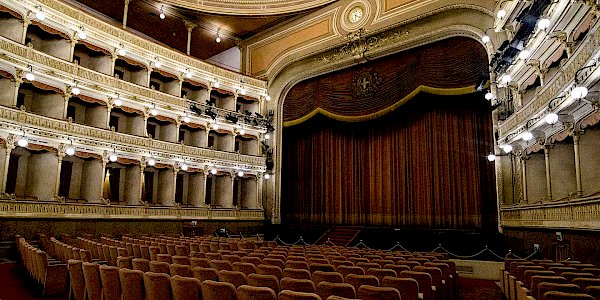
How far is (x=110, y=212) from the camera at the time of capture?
14.9 metres

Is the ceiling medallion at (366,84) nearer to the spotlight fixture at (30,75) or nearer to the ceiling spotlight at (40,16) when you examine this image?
the ceiling spotlight at (40,16)

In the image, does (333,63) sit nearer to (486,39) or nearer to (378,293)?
(486,39)

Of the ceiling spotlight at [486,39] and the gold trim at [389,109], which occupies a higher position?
the ceiling spotlight at [486,39]

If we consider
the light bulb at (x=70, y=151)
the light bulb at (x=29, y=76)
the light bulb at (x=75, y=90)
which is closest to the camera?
the light bulb at (x=29, y=76)

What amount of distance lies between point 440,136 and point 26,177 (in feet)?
50.0

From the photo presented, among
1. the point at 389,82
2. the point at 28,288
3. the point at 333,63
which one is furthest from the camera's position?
the point at 333,63

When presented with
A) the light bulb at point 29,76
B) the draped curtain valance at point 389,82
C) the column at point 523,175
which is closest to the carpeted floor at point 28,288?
the column at point 523,175

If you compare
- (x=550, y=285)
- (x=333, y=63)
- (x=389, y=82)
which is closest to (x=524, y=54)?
(x=389, y=82)

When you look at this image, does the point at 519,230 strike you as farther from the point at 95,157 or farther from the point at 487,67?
the point at 95,157

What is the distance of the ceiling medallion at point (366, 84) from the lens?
1722 cm

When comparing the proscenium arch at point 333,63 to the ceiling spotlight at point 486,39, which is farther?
the proscenium arch at point 333,63

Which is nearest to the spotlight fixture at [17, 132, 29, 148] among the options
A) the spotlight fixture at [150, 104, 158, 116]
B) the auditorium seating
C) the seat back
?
the spotlight fixture at [150, 104, 158, 116]

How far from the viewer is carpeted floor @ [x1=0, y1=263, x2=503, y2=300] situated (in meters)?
6.62

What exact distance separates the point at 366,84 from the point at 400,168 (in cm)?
381
